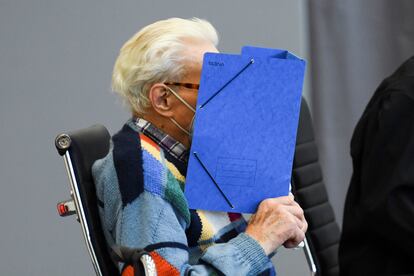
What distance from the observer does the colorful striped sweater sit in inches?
67.2

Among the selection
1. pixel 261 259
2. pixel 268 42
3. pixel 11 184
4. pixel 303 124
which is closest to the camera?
pixel 261 259

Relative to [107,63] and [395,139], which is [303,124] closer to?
[395,139]

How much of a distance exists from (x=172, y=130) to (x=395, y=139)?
0.64 meters

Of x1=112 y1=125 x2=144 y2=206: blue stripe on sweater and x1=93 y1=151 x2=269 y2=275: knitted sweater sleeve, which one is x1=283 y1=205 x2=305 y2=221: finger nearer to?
x1=93 y1=151 x2=269 y2=275: knitted sweater sleeve

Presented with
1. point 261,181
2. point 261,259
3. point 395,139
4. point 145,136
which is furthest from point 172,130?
point 395,139

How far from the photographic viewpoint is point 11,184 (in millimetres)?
3357

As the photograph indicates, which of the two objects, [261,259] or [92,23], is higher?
[92,23]

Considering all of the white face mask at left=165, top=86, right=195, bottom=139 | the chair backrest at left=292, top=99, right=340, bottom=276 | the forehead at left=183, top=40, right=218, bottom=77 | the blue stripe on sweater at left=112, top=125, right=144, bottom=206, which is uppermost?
the forehead at left=183, top=40, right=218, bottom=77

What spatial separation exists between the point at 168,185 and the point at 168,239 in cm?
12

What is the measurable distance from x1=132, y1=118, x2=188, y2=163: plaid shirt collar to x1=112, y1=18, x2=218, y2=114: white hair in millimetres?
50

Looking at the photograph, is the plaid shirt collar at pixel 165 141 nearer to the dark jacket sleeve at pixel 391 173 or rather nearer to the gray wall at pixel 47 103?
the dark jacket sleeve at pixel 391 173

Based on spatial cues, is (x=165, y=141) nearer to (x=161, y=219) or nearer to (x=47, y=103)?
(x=161, y=219)

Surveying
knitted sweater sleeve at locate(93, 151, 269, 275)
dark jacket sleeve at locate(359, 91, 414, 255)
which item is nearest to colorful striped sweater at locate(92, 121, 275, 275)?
knitted sweater sleeve at locate(93, 151, 269, 275)

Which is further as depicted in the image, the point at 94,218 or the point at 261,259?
the point at 94,218
